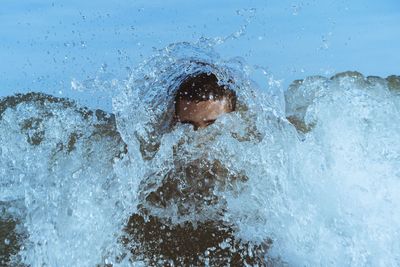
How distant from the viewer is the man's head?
3.18 meters

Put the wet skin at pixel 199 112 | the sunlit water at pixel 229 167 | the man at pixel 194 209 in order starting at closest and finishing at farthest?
the man at pixel 194 209
the sunlit water at pixel 229 167
the wet skin at pixel 199 112

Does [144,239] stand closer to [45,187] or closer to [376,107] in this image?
[45,187]

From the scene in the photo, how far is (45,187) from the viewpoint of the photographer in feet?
9.17

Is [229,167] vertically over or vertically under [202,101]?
under

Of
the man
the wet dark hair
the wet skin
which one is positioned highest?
the wet dark hair

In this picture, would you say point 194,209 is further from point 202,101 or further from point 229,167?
point 202,101

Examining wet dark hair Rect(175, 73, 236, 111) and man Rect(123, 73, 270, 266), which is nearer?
man Rect(123, 73, 270, 266)

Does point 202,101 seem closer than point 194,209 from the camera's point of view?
No

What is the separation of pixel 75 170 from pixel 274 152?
0.89 meters

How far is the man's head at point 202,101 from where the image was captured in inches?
125

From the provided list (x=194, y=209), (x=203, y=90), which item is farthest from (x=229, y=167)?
(x=203, y=90)

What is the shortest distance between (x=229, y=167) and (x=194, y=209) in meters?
0.30

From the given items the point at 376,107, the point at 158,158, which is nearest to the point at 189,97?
the point at 158,158

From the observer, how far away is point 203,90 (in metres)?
3.25
